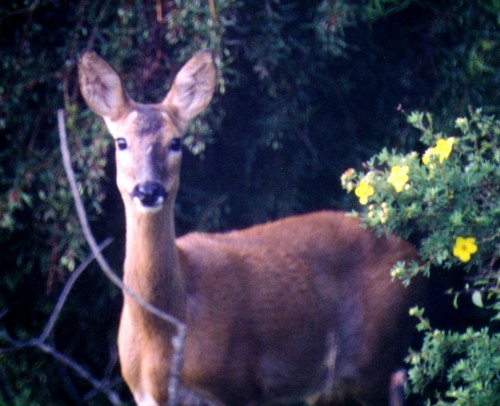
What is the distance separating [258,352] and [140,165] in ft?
3.85

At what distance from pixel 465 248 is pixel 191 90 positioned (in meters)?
1.62

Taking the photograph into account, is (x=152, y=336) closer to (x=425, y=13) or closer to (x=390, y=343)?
(x=390, y=343)

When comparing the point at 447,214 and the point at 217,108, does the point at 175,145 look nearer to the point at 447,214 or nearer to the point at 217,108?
the point at 217,108

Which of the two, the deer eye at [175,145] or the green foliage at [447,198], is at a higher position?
the deer eye at [175,145]

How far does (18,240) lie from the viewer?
17.0 ft

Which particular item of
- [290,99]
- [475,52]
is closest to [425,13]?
[475,52]

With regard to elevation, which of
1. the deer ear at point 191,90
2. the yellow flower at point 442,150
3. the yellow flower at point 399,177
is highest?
the deer ear at point 191,90

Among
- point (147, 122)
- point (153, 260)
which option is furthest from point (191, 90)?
point (153, 260)

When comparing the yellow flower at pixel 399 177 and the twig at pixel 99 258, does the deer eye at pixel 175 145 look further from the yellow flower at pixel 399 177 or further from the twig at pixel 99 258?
the twig at pixel 99 258

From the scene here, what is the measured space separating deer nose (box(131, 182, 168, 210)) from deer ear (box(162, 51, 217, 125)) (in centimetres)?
67

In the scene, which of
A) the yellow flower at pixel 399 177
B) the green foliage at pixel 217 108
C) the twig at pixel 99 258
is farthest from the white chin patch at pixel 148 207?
the twig at pixel 99 258

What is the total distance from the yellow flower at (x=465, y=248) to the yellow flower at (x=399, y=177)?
40 centimetres

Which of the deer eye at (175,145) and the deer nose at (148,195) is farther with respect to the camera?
the deer eye at (175,145)

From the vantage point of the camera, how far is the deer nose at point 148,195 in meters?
3.97
